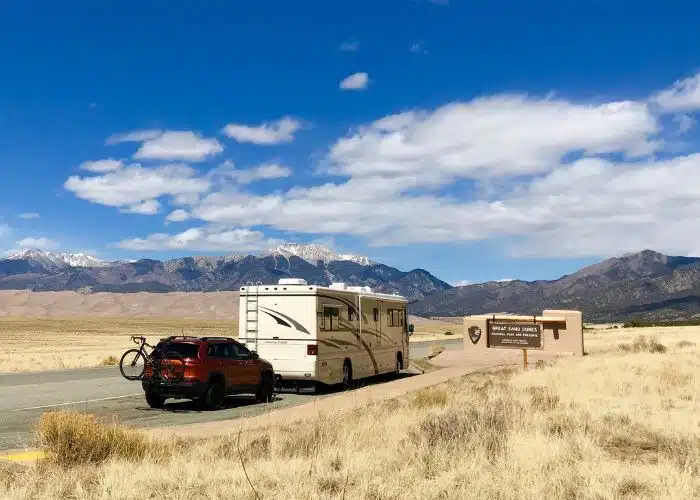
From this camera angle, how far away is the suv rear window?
55.4 ft

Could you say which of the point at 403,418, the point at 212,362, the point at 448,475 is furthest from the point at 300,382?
the point at 448,475

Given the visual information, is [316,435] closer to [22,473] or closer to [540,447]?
[540,447]

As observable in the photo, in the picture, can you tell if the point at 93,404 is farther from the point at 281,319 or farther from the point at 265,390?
the point at 281,319

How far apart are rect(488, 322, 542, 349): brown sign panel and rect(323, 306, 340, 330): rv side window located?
15.5m

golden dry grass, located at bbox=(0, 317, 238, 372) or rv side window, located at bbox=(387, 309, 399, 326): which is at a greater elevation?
rv side window, located at bbox=(387, 309, 399, 326)

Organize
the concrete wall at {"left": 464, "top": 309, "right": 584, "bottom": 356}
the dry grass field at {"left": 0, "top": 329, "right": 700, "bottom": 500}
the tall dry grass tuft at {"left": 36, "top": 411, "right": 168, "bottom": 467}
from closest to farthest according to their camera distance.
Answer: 1. the dry grass field at {"left": 0, "top": 329, "right": 700, "bottom": 500}
2. the tall dry grass tuft at {"left": 36, "top": 411, "right": 168, "bottom": 467}
3. the concrete wall at {"left": 464, "top": 309, "right": 584, "bottom": 356}

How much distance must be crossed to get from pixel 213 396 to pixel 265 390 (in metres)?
2.34

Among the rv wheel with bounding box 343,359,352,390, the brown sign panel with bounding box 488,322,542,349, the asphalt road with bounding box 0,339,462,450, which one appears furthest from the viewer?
the brown sign panel with bounding box 488,322,542,349

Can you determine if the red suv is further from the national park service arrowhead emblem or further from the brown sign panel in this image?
the national park service arrowhead emblem

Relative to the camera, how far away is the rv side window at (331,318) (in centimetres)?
2062

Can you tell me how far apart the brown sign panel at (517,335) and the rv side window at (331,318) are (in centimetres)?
1549

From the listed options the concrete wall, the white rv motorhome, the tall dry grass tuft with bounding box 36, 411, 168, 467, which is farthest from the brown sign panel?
the tall dry grass tuft with bounding box 36, 411, 168, 467

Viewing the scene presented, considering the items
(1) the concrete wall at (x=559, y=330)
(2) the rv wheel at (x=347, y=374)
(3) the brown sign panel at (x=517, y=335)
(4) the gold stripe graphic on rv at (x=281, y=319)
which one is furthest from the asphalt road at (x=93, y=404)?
(1) the concrete wall at (x=559, y=330)

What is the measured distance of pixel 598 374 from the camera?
2181cm
